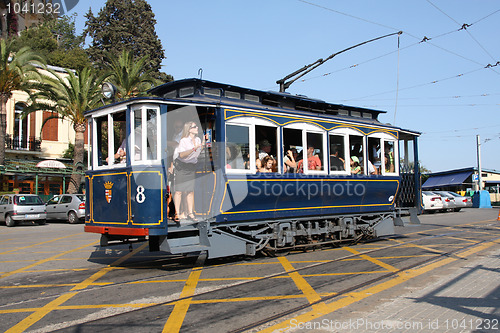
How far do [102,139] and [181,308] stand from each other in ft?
15.5

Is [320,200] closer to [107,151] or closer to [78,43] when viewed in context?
[107,151]

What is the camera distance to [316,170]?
35.4 feet

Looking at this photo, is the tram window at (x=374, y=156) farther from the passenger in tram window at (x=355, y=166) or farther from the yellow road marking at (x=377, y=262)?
the yellow road marking at (x=377, y=262)

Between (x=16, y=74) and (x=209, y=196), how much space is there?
899 inches

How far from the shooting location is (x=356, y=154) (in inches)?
468

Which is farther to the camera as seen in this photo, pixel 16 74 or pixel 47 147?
pixel 47 147

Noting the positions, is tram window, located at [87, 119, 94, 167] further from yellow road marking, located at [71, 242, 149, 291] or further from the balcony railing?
the balcony railing

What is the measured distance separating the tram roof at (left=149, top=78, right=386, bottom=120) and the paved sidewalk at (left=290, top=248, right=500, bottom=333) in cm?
498

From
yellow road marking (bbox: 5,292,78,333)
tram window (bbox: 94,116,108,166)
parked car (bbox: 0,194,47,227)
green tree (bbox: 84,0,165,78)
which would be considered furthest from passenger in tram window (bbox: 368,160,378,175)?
green tree (bbox: 84,0,165,78)

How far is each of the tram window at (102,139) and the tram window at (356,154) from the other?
19.9 ft

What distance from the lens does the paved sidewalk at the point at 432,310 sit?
502 centimetres

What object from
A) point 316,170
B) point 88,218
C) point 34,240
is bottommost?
point 34,240

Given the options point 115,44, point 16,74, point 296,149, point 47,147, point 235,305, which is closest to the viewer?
point 235,305

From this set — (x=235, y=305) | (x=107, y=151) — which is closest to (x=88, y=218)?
(x=107, y=151)
